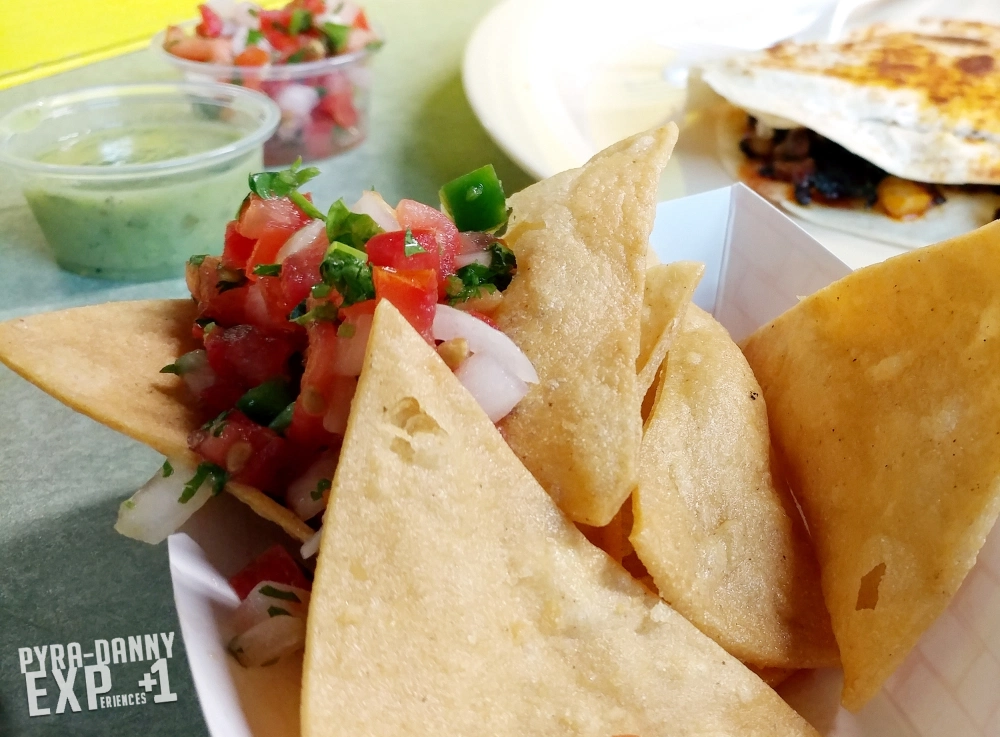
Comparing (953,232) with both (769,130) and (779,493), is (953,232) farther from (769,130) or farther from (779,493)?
(779,493)

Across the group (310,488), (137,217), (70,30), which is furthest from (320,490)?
(70,30)

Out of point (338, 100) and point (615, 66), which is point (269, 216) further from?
point (615, 66)

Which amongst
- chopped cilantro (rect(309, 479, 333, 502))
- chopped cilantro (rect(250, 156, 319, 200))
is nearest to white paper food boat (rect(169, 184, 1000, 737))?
chopped cilantro (rect(309, 479, 333, 502))

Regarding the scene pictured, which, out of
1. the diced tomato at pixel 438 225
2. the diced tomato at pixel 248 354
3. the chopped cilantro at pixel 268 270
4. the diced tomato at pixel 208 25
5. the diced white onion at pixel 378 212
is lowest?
the diced tomato at pixel 208 25

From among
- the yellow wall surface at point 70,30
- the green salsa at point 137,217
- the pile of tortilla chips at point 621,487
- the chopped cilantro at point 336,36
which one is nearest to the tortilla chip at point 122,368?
the pile of tortilla chips at point 621,487

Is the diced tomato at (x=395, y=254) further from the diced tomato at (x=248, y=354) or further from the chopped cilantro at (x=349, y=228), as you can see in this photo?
the diced tomato at (x=248, y=354)

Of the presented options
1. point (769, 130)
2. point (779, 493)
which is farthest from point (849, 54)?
point (779, 493)
